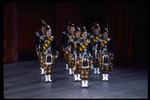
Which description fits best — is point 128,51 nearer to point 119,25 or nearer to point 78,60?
point 119,25

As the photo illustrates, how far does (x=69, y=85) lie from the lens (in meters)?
8.34

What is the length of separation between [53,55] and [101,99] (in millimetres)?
2437

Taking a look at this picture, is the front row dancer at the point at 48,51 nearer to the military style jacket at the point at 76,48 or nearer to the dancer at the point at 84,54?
the military style jacket at the point at 76,48

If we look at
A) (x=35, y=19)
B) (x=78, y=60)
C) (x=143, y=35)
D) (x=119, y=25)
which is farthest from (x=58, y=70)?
(x=143, y=35)

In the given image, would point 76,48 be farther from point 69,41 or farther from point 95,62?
point 95,62

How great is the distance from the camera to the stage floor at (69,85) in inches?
288

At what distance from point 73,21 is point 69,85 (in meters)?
6.55

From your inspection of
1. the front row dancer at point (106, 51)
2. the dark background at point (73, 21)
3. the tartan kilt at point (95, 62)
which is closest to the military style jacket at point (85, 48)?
the front row dancer at point (106, 51)

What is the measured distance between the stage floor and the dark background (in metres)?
1.85

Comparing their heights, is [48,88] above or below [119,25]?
below

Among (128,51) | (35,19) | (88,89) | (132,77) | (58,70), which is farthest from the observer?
(35,19)

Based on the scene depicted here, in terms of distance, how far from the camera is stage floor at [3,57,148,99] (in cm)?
731

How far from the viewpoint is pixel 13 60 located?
12.5m

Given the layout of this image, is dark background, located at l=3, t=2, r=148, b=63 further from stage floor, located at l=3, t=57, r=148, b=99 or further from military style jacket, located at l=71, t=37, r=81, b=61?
military style jacket, located at l=71, t=37, r=81, b=61
